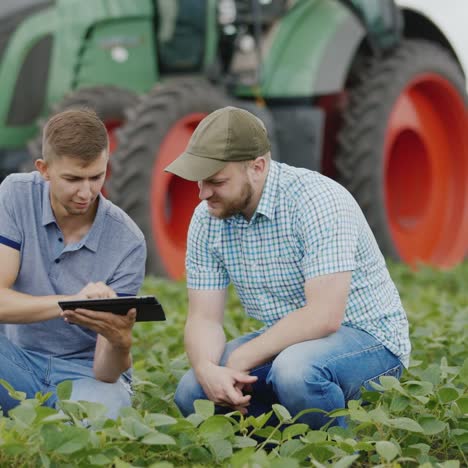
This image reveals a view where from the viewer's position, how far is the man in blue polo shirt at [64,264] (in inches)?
118

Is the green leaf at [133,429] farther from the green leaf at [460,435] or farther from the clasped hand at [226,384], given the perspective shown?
the green leaf at [460,435]

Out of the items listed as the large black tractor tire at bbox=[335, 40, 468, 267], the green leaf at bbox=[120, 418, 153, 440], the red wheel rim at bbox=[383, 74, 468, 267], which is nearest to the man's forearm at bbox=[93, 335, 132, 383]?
the green leaf at bbox=[120, 418, 153, 440]

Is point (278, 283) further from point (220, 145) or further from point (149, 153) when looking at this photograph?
point (149, 153)

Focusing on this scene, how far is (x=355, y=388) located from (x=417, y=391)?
0.18 metres

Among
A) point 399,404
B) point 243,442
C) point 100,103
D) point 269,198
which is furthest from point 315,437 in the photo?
point 100,103

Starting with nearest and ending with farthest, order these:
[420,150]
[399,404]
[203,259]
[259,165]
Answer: [399,404] < [259,165] < [203,259] < [420,150]

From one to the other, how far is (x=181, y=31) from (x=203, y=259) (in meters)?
3.41

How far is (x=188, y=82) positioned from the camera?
6160 millimetres

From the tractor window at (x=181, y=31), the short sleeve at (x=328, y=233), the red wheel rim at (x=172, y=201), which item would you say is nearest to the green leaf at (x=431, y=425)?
the short sleeve at (x=328, y=233)

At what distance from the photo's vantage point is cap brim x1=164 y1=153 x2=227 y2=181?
3023mm

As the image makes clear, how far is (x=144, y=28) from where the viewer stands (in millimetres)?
6285

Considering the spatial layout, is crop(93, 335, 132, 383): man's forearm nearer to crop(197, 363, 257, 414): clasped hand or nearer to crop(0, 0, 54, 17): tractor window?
crop(197, 363, 257, 414): clasped hand

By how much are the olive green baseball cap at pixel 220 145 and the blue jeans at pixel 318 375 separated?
546mm

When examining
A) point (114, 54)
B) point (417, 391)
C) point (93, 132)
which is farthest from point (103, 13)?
point (417, 391)
